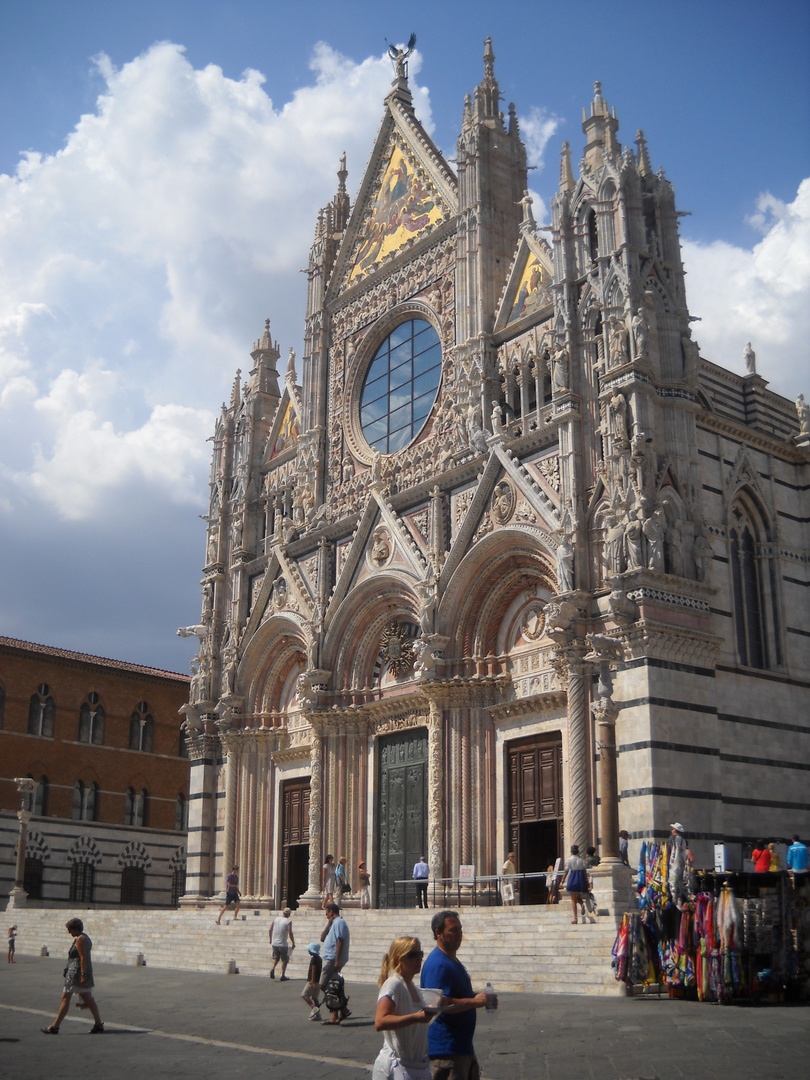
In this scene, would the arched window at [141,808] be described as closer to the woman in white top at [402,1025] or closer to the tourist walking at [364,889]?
the tourist walking at [364,889]

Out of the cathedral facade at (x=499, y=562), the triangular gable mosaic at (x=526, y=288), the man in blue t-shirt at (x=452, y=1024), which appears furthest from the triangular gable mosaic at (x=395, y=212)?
the man in blue t-shirt at (x=452, y=1024)

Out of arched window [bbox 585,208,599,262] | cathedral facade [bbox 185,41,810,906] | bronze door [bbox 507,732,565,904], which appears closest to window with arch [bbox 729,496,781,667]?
cathedral facade [bbox 185,41,810,906]

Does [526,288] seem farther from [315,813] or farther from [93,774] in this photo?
[93,774]

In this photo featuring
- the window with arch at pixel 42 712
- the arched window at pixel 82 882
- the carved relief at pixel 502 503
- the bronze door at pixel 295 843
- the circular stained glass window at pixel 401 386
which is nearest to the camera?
the carved relief at pixel 502 503

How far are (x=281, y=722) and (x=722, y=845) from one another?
47.6ft

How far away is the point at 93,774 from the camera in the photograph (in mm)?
41844

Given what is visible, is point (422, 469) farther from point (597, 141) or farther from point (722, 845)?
point (722, 845)

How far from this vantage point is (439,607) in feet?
80.4

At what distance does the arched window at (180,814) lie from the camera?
44.0 meters

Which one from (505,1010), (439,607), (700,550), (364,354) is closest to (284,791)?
(439,607)

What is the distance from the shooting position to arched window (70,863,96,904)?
40.2 meters

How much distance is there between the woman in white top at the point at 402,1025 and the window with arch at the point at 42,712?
1464 inches

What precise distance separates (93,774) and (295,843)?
1555cm

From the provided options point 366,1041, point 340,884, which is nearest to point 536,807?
point 340,884
